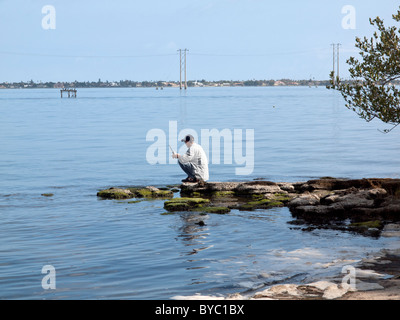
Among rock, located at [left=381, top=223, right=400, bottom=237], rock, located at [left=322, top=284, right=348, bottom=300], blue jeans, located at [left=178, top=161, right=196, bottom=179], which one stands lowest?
rock, located at [left=381, top=223, right=400, bottom=237]

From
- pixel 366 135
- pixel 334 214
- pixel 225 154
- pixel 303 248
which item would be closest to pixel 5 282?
pixel 303 248

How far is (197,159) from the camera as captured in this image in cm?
2816

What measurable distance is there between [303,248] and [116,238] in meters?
6.51

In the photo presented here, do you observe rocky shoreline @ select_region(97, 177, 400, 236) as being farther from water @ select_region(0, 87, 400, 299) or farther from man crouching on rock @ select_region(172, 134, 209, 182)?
water @ select_region(0, 87, 400, 299)

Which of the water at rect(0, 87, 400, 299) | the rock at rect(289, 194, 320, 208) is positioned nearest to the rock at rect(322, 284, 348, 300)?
the water at rect(0, 87, 400, 299)

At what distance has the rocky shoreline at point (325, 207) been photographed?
1335 centimetres

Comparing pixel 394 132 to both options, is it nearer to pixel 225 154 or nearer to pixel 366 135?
pixel 366 135

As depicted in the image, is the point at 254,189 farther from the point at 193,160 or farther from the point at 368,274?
the point at 368,274

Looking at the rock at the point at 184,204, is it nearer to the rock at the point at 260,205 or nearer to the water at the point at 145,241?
the water at the point at 145,241

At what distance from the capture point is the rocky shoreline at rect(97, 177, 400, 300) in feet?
43.8

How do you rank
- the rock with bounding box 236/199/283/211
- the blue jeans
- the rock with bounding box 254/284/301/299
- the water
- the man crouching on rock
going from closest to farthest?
the rock with bounding box 254/284/301/299 → the water → the rock with bounding box 236/199/283/211 → the man crouching on rock → the blue jeans

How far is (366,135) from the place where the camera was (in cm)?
7162

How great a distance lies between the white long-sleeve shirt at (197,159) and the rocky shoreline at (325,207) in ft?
2.43

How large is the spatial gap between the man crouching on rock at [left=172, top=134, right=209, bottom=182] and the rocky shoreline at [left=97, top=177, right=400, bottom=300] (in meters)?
0.62
